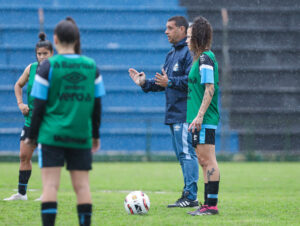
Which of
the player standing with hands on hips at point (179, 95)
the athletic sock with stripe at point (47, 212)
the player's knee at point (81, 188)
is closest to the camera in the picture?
the athletic sock with stripe at point (47, 212)

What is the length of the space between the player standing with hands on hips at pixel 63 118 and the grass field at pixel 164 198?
1.14m

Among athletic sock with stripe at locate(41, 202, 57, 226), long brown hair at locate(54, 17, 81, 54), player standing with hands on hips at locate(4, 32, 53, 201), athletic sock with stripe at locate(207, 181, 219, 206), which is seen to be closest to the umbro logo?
long brown hair at locate(54, 17, 81, 54)

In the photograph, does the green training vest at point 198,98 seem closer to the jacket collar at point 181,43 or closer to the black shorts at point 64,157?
the jacket collar at point 181,43

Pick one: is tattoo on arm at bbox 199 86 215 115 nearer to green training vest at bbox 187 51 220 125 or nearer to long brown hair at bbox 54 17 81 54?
green training vest at bbox 187 51 220 125

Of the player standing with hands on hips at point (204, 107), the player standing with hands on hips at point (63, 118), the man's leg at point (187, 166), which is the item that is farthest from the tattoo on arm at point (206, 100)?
the player standing with hands on hips at point (63, 118)

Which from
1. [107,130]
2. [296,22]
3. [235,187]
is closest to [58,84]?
[235,187]

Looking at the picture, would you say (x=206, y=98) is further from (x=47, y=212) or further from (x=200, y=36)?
(x=47, y=212)

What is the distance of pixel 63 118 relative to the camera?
422 cm

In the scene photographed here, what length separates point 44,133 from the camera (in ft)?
13.9

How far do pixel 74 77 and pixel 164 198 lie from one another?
3.88 m

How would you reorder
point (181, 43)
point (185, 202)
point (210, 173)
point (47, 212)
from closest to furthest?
point (47, 212)
point (210, 173)
point (185, 202)
point (181, 43)

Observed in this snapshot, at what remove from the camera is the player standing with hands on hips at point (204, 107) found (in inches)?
226

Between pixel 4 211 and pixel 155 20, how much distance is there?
15.8 metres

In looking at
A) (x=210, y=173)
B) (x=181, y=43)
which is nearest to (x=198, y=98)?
(x=210, y=173)
